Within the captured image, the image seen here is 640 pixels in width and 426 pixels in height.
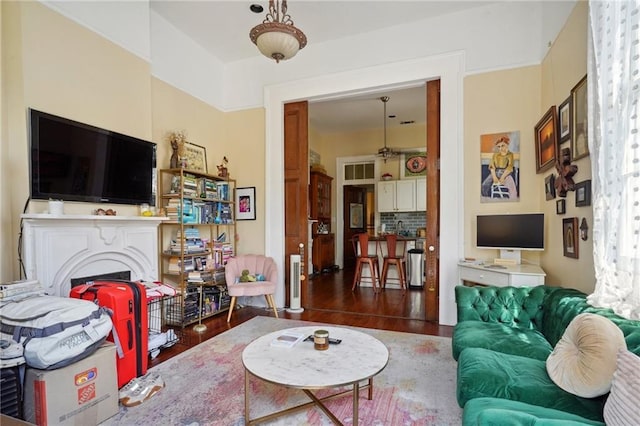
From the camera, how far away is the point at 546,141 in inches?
123

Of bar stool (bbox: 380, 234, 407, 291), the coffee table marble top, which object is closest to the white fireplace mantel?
the coffee table marble top

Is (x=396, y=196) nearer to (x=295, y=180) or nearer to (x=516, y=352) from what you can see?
(x=295, y=180)

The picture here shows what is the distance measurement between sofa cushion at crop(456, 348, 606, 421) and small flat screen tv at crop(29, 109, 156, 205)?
129 inches

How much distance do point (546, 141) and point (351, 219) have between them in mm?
5535

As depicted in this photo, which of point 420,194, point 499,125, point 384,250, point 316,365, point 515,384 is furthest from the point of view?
point 420,194

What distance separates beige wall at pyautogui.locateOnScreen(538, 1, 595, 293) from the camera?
7.86 ft

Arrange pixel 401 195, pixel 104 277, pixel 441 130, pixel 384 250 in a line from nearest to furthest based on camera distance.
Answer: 1. pixel 104 277
2. pixel 441 130
3. pixel 384 250
4. pixel 401 195

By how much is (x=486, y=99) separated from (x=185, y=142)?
→ 3.71 meters

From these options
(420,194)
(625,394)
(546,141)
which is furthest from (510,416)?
(420,194)

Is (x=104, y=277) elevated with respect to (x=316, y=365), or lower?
elevated

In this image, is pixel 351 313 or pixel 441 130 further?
pixel 351 313

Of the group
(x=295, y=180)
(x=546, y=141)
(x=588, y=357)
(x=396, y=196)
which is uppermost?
(x=546, y=141)

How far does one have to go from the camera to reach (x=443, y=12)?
3775 millimetres

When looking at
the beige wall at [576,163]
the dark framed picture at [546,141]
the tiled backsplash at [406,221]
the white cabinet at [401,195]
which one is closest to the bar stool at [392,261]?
the white cabinet at [401,195]
